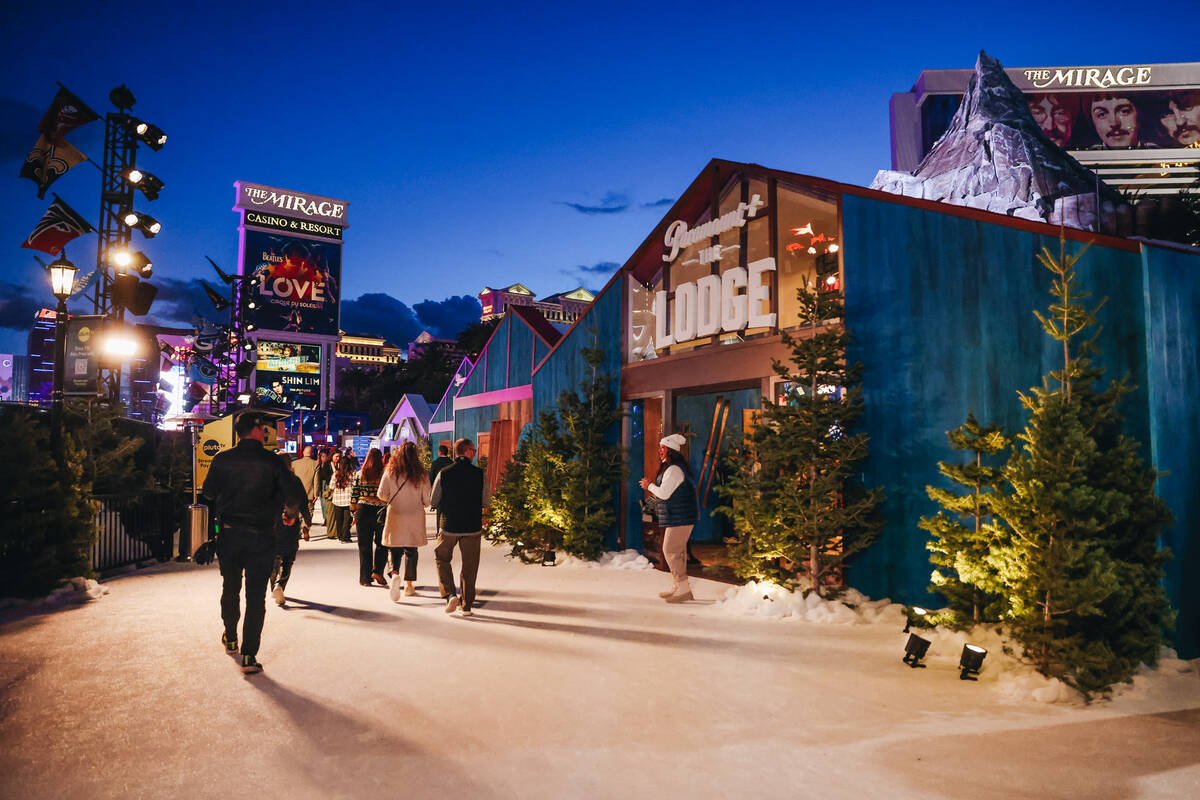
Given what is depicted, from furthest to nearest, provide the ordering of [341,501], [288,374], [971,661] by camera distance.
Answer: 1. [288,374]
2. [341,501]
3. [971,661]

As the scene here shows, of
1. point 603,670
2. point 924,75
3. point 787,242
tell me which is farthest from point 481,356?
point 924,75

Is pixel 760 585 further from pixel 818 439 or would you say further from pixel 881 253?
pixel 881 253

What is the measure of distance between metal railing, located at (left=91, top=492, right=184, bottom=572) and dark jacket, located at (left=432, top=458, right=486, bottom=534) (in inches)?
197

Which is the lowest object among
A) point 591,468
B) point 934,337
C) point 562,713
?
point 562,713

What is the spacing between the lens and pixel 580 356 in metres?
13.9

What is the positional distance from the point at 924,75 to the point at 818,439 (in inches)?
3096

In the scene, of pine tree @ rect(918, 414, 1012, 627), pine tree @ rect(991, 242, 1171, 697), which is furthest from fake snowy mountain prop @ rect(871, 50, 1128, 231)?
pine tree @ rect(991, 242, 1171, 697)

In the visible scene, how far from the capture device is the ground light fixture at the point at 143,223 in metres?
14.0

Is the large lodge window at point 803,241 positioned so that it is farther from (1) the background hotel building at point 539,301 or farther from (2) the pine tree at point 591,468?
(1) the background hotel building at point 539,301

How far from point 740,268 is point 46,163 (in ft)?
38.0

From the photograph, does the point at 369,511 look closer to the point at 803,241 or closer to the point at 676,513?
the point at 676,513

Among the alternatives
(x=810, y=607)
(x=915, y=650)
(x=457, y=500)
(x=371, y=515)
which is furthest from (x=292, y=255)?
(x=915, y=650)

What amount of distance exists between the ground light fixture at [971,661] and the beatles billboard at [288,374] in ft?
228

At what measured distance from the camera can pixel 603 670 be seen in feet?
18.1
